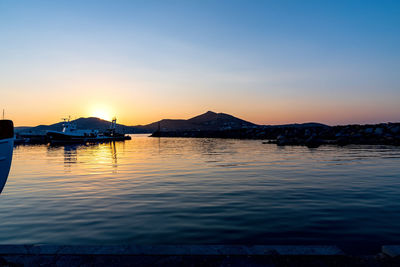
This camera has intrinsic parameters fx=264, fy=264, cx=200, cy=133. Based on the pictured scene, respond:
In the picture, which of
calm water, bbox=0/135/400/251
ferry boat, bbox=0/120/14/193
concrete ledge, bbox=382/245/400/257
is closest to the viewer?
concrete ledge, bbox=382/245/400/257

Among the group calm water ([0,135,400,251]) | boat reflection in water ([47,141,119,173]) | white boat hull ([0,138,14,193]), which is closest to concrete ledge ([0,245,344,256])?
calm water ([0,135,400,251])

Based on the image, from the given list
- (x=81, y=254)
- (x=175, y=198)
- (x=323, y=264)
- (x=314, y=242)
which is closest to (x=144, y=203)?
(x=175, y=198)

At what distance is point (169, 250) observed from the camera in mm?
4797

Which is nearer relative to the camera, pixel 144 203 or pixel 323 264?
pixel 323 264

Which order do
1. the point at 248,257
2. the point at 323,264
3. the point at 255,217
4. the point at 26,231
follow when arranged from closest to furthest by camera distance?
the point at 323,264 < the point at 248,257 < the point at 26,231 < the point at 255,217

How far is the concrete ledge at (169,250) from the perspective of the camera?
4.67 m

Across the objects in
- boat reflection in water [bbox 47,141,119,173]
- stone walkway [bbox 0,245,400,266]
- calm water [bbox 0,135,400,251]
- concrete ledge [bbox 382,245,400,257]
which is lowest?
boat reflection in water [bbox 47,141,119,173]

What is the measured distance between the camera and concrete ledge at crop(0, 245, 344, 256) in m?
4.67

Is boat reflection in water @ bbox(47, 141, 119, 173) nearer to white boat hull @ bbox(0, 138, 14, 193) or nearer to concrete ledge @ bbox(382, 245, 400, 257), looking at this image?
white boat hull @ bbox(0, 138, 14, 193)

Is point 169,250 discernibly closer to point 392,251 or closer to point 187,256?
point 187,256

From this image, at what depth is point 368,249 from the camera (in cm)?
603

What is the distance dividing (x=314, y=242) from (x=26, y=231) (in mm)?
7785

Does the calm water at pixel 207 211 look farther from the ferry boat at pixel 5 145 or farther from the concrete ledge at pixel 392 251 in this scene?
the ferry boat at pixel 5 145

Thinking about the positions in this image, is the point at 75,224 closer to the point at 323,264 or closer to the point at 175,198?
the point at 175,198
